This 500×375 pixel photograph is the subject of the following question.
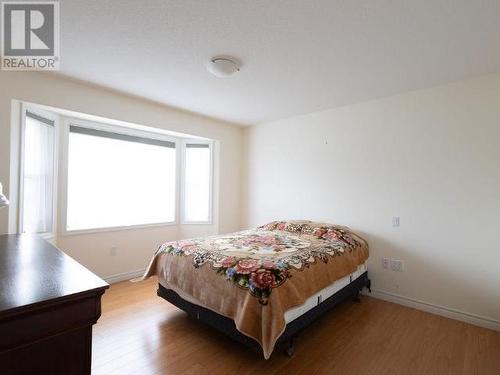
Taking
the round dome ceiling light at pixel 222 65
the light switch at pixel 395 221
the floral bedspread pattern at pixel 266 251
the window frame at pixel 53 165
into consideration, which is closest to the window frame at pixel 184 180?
the floral bedspread pattern at pixel 266 251

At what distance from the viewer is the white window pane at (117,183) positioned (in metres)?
3.27

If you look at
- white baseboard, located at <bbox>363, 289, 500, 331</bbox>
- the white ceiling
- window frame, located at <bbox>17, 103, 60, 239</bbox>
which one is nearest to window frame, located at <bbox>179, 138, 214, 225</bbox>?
the white ceiling

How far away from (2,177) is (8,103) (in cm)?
68

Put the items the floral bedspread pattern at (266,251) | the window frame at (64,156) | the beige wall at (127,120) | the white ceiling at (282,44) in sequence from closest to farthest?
the white ceiling at (282,44) → the floral bedspread pattern at (266,251) → the beige wall at (127,120) → the window frame at (64,156)

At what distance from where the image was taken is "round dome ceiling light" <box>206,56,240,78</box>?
223 centimetres

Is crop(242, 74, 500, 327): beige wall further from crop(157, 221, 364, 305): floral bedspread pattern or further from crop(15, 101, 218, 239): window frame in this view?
crop(15, 101, 218, 239): window frame

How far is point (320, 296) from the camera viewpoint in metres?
2.23

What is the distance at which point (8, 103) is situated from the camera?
238 cm

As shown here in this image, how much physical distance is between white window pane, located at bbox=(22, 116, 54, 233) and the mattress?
2771 millimetres

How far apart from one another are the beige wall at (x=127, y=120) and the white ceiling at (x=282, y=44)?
0.27 metres

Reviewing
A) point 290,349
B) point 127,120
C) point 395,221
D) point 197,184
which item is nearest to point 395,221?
point 395,221

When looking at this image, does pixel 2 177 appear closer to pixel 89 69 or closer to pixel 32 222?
pixel 32 222

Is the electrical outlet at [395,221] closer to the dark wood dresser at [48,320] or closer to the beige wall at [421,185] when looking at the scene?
the beige wall at [421,185]

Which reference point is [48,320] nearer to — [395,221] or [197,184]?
[395,221]
